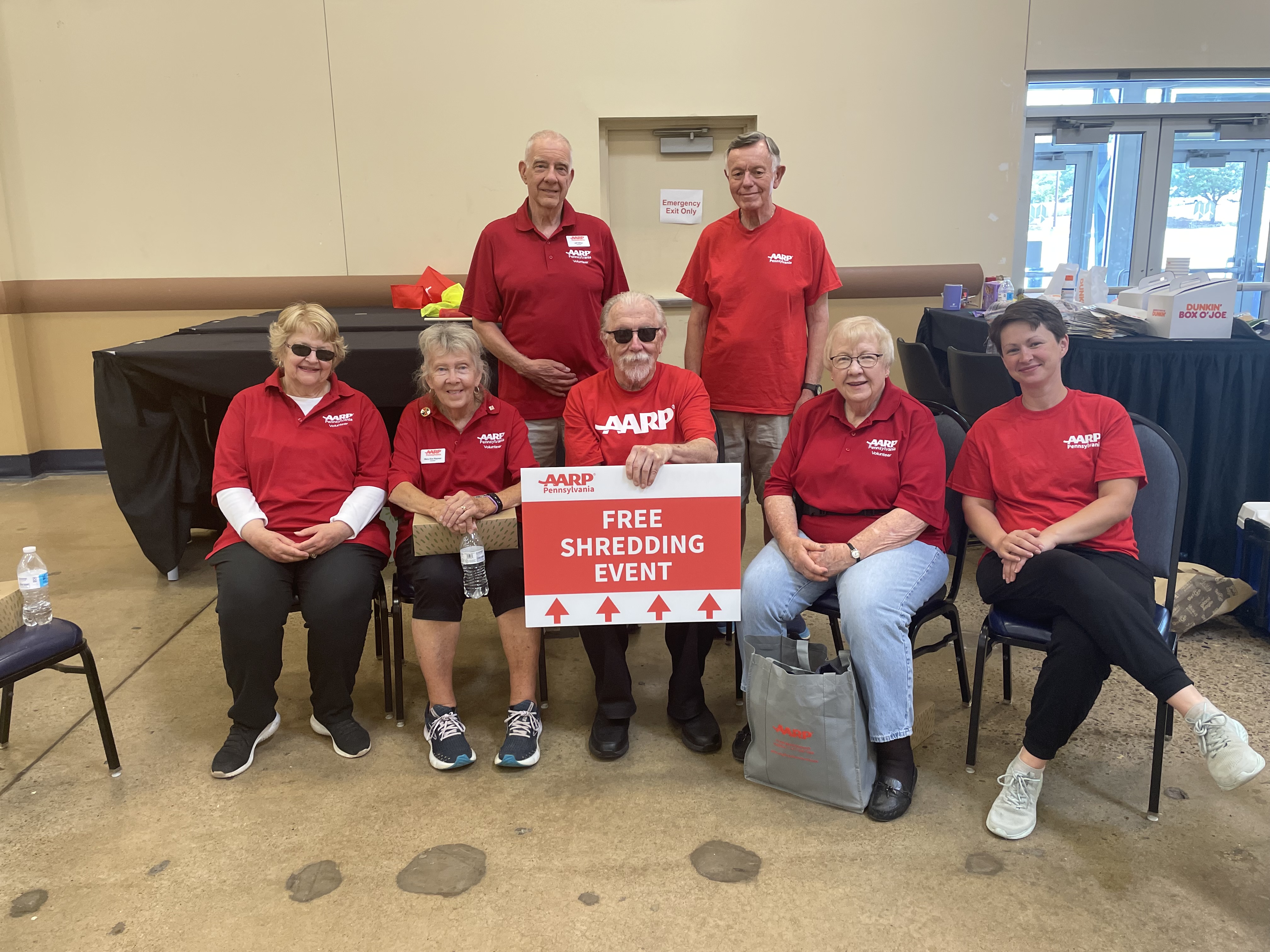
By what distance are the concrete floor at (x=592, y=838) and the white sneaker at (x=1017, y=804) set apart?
0.05m

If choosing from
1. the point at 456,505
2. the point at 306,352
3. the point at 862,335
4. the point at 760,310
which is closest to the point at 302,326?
the point at 306,352

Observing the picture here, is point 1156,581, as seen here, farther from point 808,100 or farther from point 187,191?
point 187,191

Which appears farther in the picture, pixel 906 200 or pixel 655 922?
pixel 906 200

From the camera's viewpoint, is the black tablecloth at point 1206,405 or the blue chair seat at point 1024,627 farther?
the black tablecloth at point 1206,405

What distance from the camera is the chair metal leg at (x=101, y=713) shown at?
7.52 feet

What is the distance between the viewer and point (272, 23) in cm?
523

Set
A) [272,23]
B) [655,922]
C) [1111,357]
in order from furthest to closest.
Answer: [272,23]
[1111,357]
[655,922]

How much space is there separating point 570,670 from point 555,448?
2.52ft

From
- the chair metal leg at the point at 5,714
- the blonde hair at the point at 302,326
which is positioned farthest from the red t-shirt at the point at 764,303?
the chair metal leg at the point at 5,714

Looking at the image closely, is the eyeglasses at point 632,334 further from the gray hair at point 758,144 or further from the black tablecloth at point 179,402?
the black tablecloth at point 179,402

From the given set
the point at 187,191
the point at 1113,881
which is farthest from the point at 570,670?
the point at 187,191

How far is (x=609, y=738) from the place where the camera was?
247 centimetres

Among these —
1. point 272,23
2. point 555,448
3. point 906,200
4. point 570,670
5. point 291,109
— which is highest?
point 272,23

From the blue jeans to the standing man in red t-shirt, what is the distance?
0.45 meters
